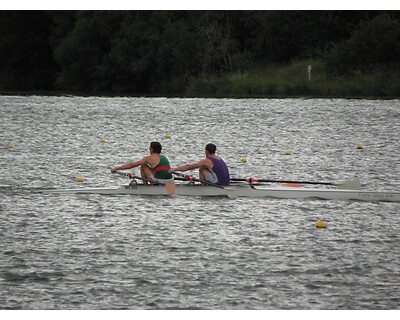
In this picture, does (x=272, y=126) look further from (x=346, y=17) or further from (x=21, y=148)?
(x=346, y=17)

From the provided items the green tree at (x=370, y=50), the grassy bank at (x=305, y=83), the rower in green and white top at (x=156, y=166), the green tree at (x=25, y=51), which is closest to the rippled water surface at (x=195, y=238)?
the rower in green and white top at (x=156, y=166)

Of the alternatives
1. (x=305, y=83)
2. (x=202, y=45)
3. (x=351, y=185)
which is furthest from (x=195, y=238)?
(x=202, y=45)

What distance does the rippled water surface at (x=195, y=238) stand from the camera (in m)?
11.4

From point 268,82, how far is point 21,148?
93.2ft

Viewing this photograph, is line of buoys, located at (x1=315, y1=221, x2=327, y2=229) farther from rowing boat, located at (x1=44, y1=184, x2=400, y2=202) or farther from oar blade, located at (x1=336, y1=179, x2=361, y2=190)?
oar blade, located at (x1=336, y1=179, x2=361, y2=190)

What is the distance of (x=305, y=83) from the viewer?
54.9m

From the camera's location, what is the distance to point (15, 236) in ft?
48.1

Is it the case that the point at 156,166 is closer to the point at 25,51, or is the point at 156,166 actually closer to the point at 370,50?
the point at 370,50

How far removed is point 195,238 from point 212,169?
360 centimetres

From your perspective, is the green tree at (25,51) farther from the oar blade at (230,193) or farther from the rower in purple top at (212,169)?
the oar blade at (230,193)

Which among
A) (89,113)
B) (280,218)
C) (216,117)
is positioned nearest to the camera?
(280,218)

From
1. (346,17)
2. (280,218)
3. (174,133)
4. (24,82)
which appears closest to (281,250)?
(280,218)

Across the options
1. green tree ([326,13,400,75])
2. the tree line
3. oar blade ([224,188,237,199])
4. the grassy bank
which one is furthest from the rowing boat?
green tree ([326,13,400,75])

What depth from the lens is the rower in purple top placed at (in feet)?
58.8
